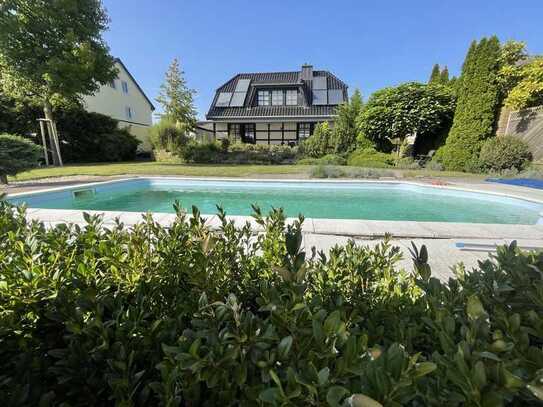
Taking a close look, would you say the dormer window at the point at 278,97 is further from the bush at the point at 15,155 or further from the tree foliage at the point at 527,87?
the bush at the point at 15,155

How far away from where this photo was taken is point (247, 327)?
78cm

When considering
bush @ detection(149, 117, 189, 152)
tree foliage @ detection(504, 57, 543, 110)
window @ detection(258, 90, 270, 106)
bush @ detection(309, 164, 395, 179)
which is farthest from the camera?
window @ detection(258, 90, 270, 106)

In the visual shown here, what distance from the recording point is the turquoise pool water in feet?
24.7

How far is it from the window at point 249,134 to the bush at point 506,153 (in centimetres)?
1757

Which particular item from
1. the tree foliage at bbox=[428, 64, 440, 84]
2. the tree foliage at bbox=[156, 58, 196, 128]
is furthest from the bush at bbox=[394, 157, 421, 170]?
the tree foliage at bbox=[156, 58, 196, 128]

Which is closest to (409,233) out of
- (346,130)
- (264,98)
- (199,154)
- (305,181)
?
(305,181)

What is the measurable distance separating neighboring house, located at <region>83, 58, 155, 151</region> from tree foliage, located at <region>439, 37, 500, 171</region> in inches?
990

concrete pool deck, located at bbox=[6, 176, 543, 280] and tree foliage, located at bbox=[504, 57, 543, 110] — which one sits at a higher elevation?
tree foliage, located at bbox=[504, 57, 543, 110]

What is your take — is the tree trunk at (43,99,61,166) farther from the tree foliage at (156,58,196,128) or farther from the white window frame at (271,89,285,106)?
the white window frame at (271,89,285,106)

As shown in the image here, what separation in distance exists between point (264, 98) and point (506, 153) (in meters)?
19.0

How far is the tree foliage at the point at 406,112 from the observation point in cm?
1509

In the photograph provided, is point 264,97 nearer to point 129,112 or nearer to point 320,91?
point 320,91

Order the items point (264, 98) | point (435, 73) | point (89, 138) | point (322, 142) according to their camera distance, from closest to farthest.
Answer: point (322, 142)
point (89, 138)
point (435, 73)
point (264, 98)

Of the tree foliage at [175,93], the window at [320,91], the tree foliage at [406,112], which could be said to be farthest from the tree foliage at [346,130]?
the tree foliage at [175,93]
